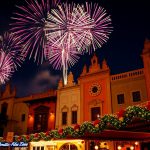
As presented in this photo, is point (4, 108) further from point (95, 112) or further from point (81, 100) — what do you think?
point (95, 112)

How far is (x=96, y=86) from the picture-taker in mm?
27203

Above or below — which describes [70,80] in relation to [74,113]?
above

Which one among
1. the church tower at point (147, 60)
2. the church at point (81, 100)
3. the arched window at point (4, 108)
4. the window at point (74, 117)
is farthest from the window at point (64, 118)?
the arched window at point (4, 108)

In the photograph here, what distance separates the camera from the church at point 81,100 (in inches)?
960

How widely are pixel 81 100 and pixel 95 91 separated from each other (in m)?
2.10

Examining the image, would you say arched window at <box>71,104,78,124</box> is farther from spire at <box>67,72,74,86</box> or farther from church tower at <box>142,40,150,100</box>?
church tower at <box>142,40,150,100</box>

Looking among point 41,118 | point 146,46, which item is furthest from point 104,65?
point 41,118

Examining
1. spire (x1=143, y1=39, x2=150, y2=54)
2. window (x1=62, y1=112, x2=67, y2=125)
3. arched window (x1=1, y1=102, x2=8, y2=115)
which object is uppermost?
spire (x1=143, y1=39, x2=150, y2=54)

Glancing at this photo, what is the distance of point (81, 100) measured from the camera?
1094 inches

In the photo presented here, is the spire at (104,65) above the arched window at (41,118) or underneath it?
above

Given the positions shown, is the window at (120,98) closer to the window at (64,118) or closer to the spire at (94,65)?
the spire at (94,65)

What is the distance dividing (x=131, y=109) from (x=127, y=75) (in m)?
15.6

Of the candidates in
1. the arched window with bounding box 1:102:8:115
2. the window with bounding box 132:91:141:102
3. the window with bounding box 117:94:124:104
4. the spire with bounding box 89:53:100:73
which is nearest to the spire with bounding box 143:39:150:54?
the window with bounding box 132:91:141:102

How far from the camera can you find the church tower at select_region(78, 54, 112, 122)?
25.9 m
